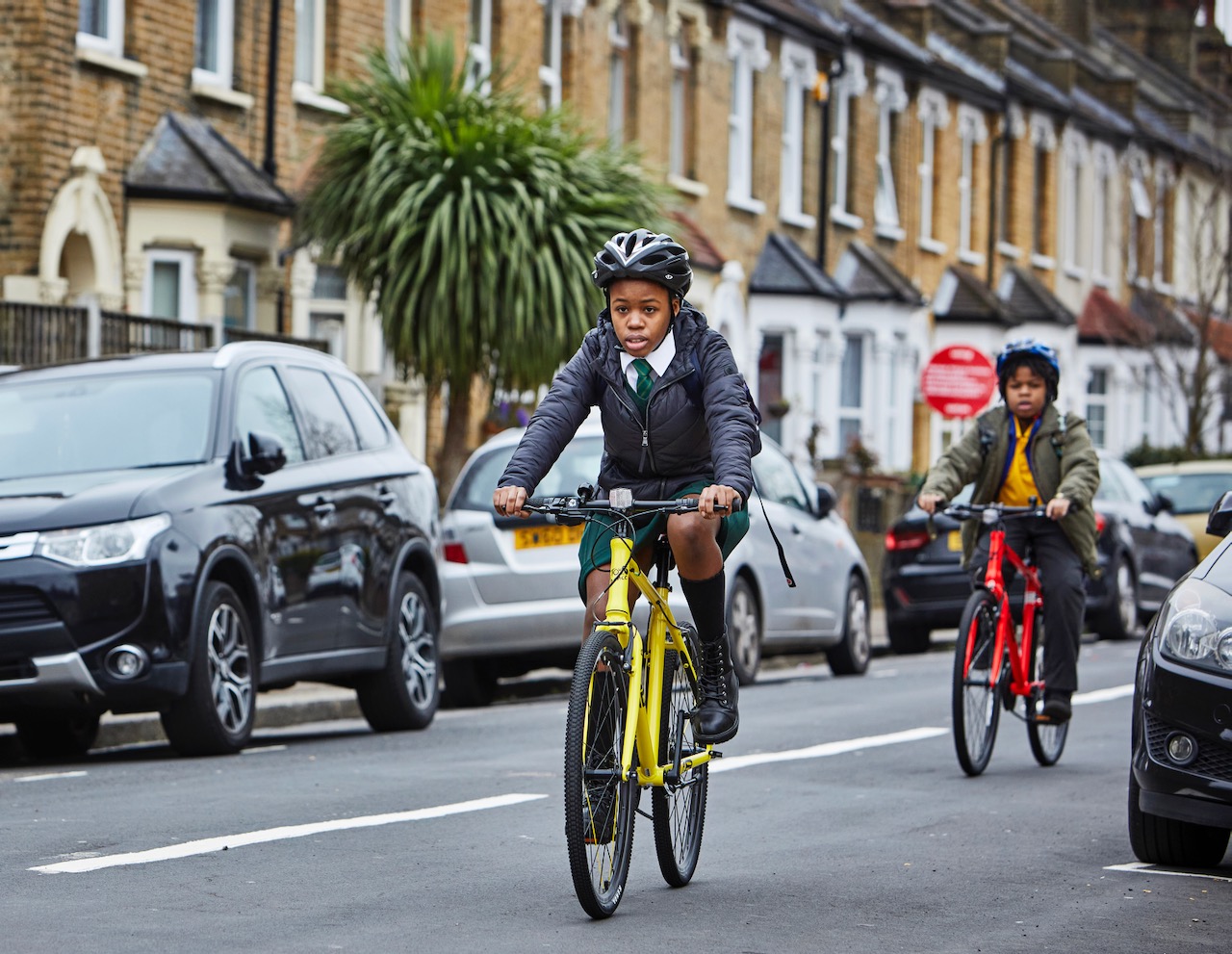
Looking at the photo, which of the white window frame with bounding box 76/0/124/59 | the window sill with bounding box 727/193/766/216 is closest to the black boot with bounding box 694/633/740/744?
the white window frame with bounding box 76/0/124/59

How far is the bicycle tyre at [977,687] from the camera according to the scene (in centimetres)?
1072

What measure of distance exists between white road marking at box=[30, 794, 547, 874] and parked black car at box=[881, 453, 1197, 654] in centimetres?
1029

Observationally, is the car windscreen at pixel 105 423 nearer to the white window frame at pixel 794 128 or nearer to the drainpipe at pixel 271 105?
the drainpipe at pixel 271 105

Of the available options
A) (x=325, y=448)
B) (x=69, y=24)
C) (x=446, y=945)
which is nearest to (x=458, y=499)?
(x=325, y=448)

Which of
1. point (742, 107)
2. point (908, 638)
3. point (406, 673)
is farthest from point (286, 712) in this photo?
point (742, 107)

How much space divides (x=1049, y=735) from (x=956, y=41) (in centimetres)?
3728

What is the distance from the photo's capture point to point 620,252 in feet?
23.3

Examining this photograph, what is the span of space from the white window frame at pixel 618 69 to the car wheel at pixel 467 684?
17.0m

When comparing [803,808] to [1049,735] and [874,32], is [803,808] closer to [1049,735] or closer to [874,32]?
[1049,735]

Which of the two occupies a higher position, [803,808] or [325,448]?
[325,448]

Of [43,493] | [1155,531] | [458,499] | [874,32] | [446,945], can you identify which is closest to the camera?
[446,945]

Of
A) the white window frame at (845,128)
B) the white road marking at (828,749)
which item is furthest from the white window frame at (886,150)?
the white road marking at (828,749)

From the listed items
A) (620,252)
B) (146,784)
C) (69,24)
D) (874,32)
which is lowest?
(146,784)

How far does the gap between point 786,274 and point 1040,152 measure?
14.3m
